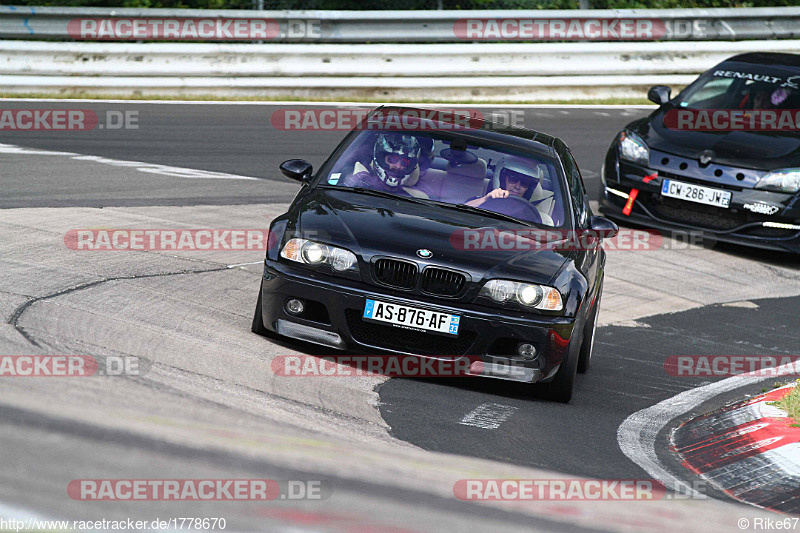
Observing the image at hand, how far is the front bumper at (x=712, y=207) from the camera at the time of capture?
35.2 feet

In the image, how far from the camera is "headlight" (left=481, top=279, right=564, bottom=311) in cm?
598

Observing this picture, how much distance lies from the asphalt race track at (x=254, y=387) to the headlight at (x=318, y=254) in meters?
0.56

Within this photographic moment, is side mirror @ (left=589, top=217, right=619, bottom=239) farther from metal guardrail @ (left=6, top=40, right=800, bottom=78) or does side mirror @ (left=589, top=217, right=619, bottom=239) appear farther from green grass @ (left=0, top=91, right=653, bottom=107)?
metal guardrail @ (left=6, top=40, right=800, bottom=78)

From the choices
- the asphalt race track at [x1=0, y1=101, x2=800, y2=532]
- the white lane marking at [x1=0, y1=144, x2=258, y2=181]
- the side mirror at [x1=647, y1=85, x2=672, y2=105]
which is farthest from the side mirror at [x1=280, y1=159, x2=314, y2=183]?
the side mirror at [x1=647, y1=85, x2=672, y2=105]

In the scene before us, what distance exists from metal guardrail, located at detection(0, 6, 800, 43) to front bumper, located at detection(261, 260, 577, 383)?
10.8m

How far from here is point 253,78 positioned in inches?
641

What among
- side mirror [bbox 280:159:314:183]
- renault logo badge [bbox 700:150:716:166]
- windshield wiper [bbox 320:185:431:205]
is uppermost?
side mirror [bbox 280:159:314:183]

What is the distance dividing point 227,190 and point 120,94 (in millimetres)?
5266

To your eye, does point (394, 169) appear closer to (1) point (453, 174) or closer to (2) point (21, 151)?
(1) point (453, 174)

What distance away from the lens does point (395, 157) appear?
7082 mm

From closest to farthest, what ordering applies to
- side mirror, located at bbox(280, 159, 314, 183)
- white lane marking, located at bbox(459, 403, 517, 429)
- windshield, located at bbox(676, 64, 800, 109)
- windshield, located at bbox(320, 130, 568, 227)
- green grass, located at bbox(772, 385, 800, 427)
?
white lane marking, located at bbox(459, 403, 517, 429)
green grass, located at bbox(772, 385, 800, 427)
windshield, located at bbox(320, 130, 568, 227)
side mirror, located at bbox(280, 159, 314, 183)
windshield, located at bbox(676, 64, 800, 109)

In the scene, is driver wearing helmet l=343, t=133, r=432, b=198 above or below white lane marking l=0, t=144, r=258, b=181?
above

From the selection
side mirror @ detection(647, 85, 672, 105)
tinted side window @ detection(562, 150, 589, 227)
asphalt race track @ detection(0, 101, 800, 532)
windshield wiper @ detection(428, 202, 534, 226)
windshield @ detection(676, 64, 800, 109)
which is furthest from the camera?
side mirror @ detection(647, 85, 672, 105)

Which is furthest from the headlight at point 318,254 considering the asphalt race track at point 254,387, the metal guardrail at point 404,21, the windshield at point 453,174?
the metal guardrail at point 404,21
